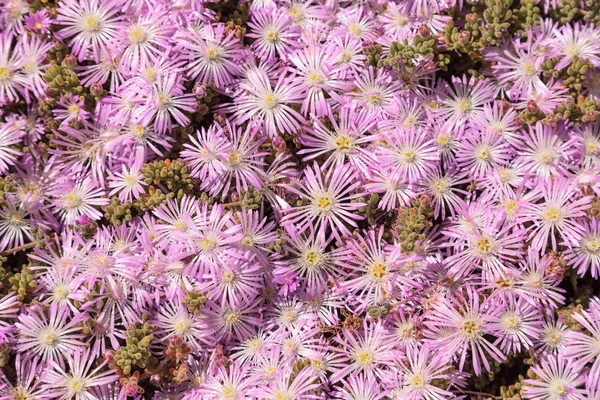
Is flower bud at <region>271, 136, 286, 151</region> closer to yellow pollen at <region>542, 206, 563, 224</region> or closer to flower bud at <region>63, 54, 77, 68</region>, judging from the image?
flower bud at <region>63, 54, 77, 68</region>

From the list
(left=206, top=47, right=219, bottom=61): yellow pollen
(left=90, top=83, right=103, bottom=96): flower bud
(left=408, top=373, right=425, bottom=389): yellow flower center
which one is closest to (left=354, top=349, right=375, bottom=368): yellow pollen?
(left=408, top=373, right=425, bottom=389): yellow flower center

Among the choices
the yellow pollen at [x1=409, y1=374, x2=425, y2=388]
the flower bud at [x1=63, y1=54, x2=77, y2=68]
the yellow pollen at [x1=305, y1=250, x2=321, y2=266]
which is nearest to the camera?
the yellow pollen at [x1=409, y1=374, x2=425, y2=388]

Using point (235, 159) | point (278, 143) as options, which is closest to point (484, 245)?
point (278, 143)

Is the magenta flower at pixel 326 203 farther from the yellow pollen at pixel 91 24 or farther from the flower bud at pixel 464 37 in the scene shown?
the yellow pollen at pixel 91 24

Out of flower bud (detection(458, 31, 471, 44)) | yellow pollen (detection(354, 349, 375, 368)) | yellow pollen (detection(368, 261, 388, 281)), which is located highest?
flower bud (detection(458, 31, 471, 44))

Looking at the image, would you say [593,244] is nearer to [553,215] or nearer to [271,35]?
[553,215]

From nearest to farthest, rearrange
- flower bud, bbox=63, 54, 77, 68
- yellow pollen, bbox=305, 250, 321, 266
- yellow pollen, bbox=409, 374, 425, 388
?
yellow pollen, bbox=409, 374, 425, 388, yellow pollen, bbox=305, 250, 321, 266, flower bud, bbox=63, 54, 77, 68

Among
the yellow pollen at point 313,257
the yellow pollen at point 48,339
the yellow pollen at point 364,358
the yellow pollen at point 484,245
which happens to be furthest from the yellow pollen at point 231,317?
the yellow pollen at point 484,245

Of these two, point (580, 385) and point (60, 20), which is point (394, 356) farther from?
point (60, 20)

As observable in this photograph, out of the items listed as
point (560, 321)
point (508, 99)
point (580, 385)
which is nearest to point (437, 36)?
point (508, 99)
